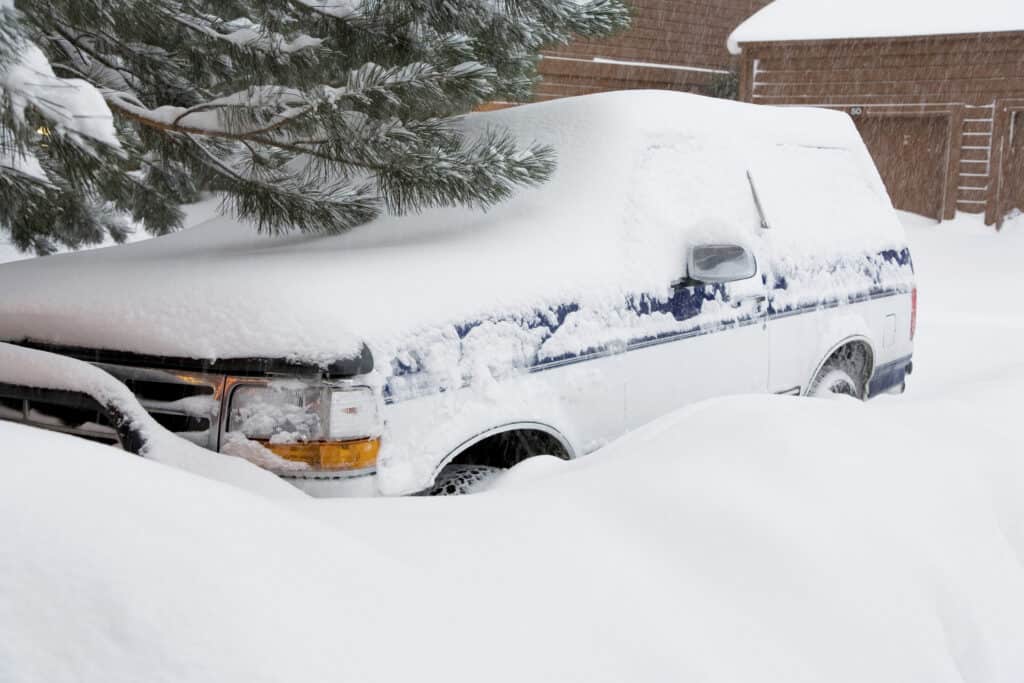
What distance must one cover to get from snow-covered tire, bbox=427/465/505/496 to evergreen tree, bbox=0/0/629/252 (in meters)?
1.08

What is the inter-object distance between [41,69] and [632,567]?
2.24 m

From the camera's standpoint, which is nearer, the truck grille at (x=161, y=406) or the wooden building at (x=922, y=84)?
the truck grille at (x=161, y=406)

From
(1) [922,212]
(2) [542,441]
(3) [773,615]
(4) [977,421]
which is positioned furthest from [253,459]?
(1) [922,212]

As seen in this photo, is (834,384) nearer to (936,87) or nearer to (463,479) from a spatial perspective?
(463,479)

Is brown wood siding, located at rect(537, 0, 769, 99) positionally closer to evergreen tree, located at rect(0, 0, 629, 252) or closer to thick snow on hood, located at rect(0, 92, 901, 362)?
evergreen tree, located at rect(0, 0, 629, 252)

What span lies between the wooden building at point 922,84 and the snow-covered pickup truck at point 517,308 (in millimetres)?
12567

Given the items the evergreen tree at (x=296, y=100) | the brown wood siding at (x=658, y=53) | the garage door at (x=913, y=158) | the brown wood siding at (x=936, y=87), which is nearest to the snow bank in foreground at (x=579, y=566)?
the evergreen tree at (x=296, y=100)

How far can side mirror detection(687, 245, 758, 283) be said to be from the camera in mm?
3889

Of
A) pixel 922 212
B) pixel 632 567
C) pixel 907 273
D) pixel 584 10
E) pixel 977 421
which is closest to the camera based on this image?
pixel 632 567

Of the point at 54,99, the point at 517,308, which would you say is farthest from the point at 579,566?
the point at 54,99

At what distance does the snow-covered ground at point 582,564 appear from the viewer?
1.23 meters

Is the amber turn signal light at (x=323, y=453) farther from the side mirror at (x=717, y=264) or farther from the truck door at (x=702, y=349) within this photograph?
the side mirror at (x=717, y=264)

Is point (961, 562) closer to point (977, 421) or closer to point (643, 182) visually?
point (977, 421)

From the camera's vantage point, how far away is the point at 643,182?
4035 mm
